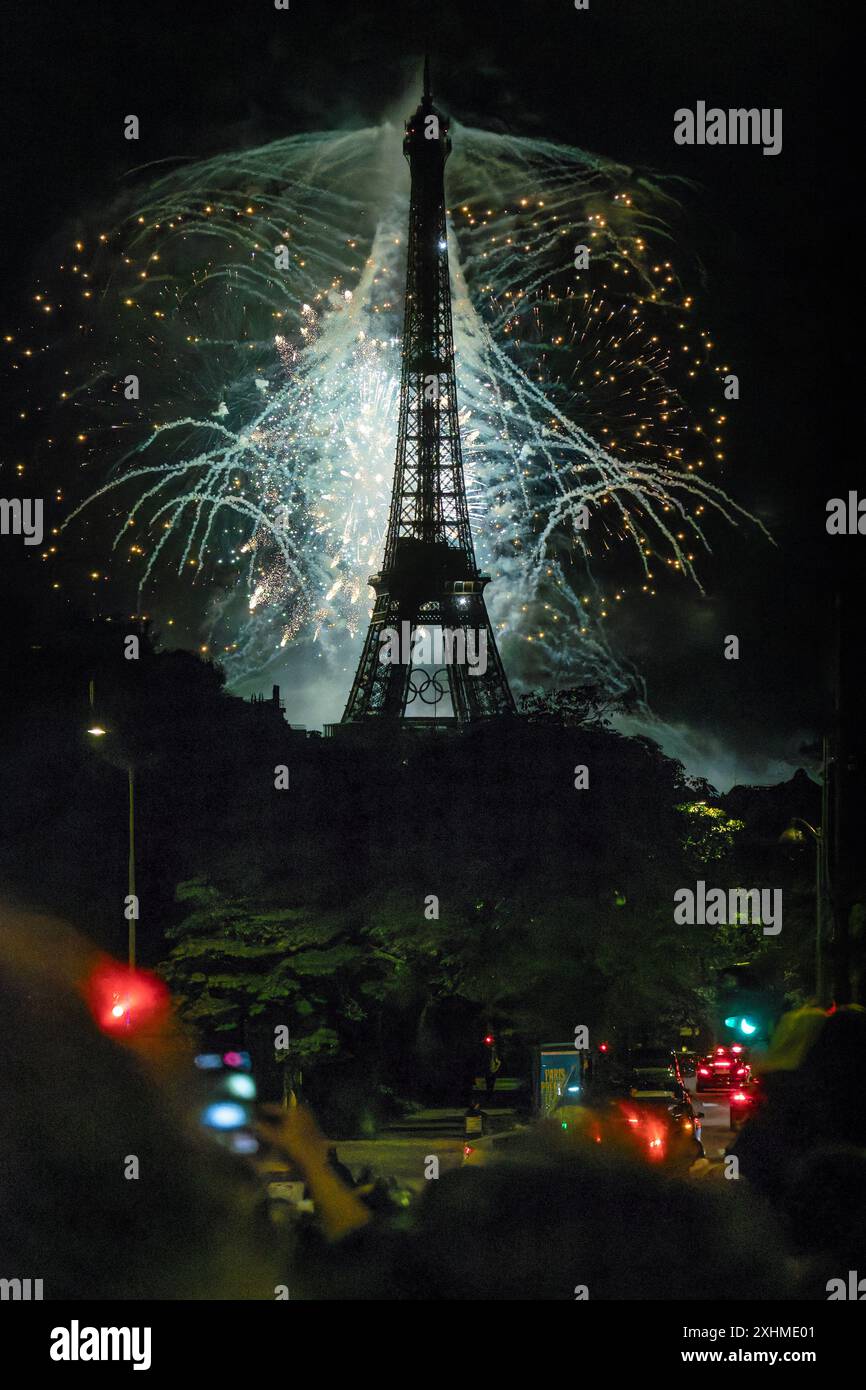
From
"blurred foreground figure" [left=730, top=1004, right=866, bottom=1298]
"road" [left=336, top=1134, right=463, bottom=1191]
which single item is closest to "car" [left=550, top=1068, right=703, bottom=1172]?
"blurred foreground figure" [left=730, top=1004, right=866, bottom=1298]

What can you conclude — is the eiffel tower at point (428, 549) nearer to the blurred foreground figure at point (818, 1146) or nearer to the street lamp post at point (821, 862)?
the street lamp post at point (821, 862)

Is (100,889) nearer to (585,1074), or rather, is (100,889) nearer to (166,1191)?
(585,1074)

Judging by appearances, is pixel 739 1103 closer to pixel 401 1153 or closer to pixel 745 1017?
pixel 401 1153

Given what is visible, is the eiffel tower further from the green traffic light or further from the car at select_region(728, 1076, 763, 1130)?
the green traffic light

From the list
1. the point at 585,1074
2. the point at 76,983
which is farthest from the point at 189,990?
the point at 76,983

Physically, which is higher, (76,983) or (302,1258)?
(76,983)
